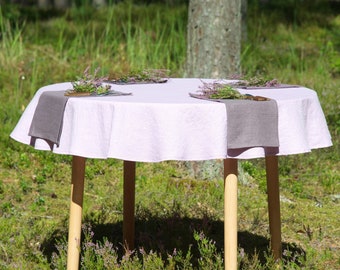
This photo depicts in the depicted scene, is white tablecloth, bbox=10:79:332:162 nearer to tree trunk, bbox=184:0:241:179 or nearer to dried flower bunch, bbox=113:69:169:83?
dried flower bunch, bbox=113:69:169:83

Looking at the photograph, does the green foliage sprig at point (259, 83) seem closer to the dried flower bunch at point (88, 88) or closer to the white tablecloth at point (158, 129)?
the white tablecloth at point (158, 129)

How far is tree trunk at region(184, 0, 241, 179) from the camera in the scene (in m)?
7.14

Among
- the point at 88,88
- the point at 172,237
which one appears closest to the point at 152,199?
the point at 172,237

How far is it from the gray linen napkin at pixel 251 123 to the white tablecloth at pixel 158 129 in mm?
40

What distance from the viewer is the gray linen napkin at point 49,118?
403cm

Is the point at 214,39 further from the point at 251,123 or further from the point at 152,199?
the point at 251,123

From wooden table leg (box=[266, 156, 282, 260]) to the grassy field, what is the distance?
9cm

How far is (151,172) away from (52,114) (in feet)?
10.8

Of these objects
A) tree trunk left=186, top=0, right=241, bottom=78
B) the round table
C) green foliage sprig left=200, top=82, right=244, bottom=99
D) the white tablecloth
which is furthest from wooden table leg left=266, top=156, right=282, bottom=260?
tree trunk left=186, top=0, right=241, bottom=78

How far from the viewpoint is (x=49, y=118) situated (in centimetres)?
411

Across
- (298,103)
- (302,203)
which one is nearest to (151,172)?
(302,203)

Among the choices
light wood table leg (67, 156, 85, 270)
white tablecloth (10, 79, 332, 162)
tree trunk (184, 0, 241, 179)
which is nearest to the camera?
white tablecloth (10, 79, 332, 162)

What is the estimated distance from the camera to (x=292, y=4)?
15.9 meters

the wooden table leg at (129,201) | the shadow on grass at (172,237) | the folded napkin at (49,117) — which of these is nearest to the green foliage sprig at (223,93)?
the folded napkin at (49,117)
